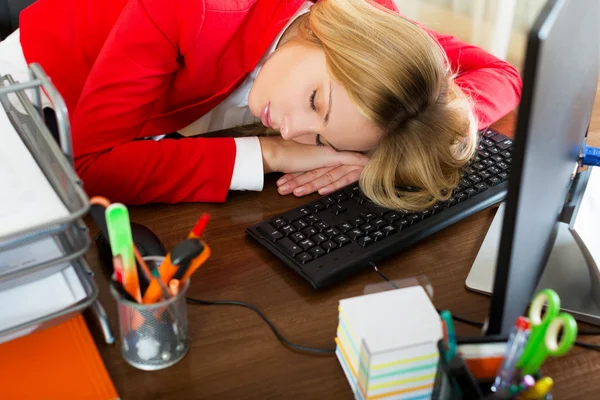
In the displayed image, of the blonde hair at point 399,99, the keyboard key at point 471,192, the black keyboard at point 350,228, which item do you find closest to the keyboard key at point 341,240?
the black keyboard at point 350,228

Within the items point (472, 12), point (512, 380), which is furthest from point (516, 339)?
point (472, 12)

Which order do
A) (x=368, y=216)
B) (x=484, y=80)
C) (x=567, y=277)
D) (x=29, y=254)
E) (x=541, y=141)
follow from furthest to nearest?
(x=484, y=80) < (x=368, y=216) < (x=567, y=277) < (x=29, y=254) < (x=541, y=141)

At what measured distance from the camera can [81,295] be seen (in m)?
0.63

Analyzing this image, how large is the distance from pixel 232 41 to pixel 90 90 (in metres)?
0.27

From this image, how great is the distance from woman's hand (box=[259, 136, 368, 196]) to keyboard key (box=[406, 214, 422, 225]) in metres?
0.13

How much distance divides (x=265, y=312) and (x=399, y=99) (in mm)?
393

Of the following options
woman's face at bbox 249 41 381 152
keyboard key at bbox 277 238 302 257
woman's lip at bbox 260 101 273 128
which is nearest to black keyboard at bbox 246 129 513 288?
keyboard key at bbox 277 238 302 257

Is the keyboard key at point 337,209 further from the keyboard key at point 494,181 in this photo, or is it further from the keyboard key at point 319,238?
the keyboard key at point 494,181

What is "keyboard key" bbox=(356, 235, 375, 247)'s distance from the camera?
2.64 ft

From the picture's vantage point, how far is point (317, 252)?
0.78m

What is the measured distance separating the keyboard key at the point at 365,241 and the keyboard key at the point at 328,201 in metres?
0.09

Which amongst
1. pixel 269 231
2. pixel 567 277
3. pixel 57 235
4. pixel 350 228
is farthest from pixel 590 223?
pixel 57 235

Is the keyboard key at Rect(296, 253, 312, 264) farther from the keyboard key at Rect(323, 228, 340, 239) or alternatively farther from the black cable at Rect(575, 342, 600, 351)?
the black cable at Rect(575, 342, 600, 351)

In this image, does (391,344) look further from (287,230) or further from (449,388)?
(287,230)
